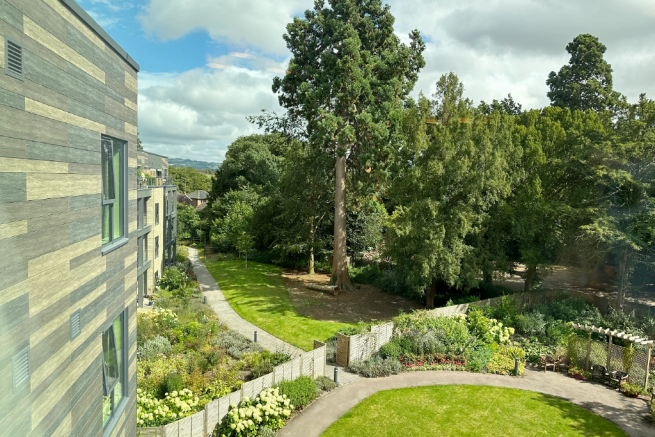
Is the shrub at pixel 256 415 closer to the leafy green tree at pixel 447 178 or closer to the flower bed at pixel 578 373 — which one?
the leafy green tree at pixel 447 178

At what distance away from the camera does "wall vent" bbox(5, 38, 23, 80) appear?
9.76 feet

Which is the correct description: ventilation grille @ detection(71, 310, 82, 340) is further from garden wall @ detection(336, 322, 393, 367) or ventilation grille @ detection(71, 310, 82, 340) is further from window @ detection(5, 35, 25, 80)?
garden wall @ detection(336, 322, 393, 367)

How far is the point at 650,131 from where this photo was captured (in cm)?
1927

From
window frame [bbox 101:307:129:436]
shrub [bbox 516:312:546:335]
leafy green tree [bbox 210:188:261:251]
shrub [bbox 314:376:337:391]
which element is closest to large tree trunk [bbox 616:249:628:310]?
shrub [bbox 516:312:546:335]

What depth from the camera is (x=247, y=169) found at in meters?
49.6

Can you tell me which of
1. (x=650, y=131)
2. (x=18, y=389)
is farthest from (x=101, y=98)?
(x=650, y=131)

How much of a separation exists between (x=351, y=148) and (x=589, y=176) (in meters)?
12.9

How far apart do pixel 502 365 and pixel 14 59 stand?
17088 millimetres

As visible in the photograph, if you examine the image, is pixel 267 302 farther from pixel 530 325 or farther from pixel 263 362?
pixel 530 325

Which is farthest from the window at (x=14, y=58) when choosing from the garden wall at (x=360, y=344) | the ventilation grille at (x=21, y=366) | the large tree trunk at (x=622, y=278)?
the large tree trunk at (x=622, y=278)

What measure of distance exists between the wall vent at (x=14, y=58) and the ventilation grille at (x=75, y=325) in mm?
2307

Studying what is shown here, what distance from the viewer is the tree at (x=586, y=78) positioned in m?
39.1

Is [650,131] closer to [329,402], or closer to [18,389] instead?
[329,402]

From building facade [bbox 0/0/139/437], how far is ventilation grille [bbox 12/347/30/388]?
0.04 feet
